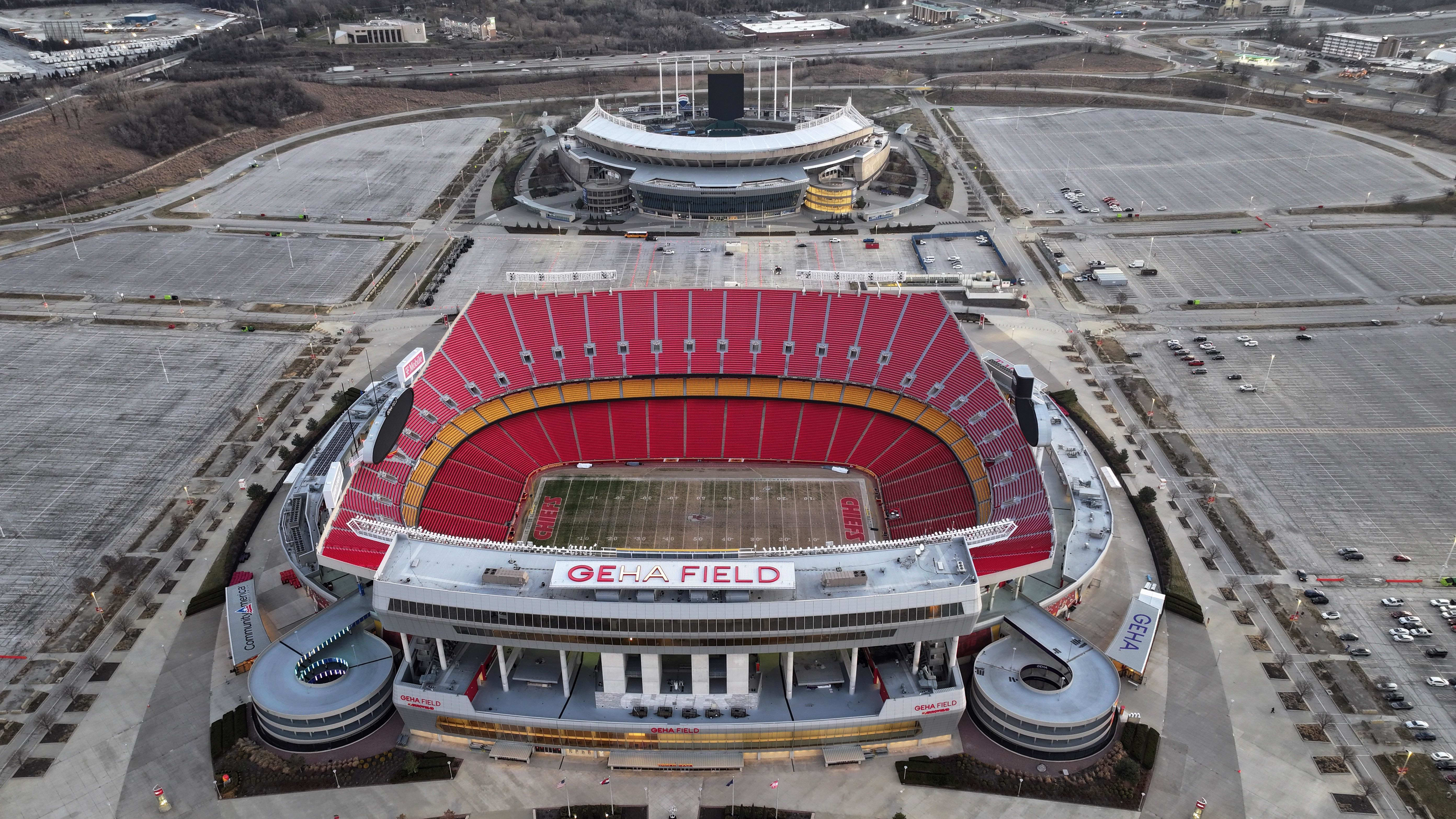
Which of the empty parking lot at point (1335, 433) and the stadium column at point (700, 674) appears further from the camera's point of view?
the empty parking lot at point (1335, 433)

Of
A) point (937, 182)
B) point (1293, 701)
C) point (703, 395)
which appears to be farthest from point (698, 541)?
point (937, 182)

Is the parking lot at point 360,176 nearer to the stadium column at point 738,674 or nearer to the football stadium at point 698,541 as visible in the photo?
the football stadium at point 698,541

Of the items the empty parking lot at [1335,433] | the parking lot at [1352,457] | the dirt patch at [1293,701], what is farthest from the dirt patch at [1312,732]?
the empty parking lot at [1335,433]

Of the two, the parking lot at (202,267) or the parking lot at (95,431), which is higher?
the parking lot at (202,267)

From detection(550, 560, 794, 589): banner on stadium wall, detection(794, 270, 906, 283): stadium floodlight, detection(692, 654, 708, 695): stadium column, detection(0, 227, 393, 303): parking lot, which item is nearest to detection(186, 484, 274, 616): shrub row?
detection(550, 560, 794, 589): banner on stadium wall

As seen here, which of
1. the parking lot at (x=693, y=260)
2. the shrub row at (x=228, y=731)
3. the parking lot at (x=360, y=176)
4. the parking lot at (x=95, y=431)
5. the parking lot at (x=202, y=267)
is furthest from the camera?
the parking lot at (x=360, y=176)

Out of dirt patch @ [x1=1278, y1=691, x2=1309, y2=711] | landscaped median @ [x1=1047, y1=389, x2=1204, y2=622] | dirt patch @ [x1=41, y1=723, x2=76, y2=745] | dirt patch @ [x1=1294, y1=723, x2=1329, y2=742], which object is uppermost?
landscaped median @ [x1=1047, y1=389, x2=1204, y2=622]

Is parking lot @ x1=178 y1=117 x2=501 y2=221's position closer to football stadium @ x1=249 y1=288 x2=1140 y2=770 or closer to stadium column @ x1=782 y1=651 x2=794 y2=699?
football stadium @ x1=249 y1=288 x2=1140 y2=770
